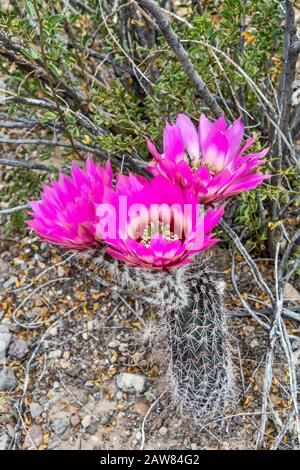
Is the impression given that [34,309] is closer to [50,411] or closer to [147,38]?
[50,411]

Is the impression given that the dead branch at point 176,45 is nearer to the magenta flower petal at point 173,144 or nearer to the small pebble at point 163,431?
the magenta flower petal at point 173,144

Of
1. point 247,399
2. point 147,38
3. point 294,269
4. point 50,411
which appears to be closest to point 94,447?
point 50,411

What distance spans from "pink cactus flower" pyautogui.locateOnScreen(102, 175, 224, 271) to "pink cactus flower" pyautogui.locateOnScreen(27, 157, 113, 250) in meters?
0.05

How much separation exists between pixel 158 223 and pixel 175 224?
0.03m

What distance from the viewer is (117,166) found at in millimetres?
1645

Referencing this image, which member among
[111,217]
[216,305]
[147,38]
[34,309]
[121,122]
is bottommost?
[34,309]

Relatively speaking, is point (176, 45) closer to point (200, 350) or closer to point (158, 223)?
point (158, 223)

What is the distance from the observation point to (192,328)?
4.03ft

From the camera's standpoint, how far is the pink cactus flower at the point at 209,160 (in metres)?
1.01

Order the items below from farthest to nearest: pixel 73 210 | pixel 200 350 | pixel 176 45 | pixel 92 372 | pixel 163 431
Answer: pixel 92 372, pixel 163 431, pixel 200 350, pixel 176 45, pixel 73 210

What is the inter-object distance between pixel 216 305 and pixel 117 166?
59 cm


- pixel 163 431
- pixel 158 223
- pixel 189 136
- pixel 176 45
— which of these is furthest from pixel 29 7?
pixel 163 431

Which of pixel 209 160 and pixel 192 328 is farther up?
pixel 209 160
